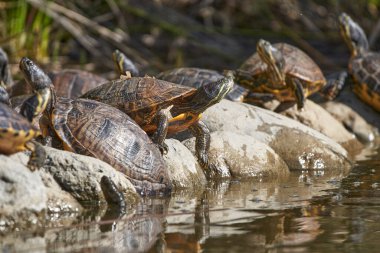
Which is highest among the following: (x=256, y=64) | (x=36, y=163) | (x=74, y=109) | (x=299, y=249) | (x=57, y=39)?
(x=57, y=39)

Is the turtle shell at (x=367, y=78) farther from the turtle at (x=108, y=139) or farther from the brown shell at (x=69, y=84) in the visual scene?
the turtle at (x=108, y=139)

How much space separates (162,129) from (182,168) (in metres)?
0.36

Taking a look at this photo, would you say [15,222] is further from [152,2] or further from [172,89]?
[152,2]

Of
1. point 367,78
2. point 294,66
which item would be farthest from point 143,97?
point 367,78

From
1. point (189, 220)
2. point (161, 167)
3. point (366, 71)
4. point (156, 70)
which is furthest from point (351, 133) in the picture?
point (189, 220)

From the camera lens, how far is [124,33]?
525 inches

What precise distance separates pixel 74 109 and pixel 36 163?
3.28 feet

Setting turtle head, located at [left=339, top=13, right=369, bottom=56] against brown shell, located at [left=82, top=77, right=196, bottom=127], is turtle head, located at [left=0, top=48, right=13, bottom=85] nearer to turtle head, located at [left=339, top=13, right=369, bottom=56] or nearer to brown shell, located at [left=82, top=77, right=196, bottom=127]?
brown shell, located at [left=82, top=77, right=196, bottom=127]

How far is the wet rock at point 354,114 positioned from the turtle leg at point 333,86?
89 millimetres

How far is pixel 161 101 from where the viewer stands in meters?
7.14

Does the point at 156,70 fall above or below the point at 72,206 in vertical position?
above

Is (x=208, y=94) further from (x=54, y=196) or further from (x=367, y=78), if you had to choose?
(x=367, y=78)

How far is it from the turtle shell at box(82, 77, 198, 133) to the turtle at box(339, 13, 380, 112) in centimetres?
459

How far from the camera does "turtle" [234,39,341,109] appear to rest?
9.81m
